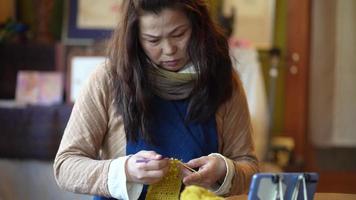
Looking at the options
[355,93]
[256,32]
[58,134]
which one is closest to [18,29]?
[58,134]

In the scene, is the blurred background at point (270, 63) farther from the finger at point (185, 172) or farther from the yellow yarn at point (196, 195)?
the yellow yarn at point (196, 195)

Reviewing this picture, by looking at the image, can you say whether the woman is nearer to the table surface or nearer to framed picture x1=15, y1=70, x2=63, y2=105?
the table surface

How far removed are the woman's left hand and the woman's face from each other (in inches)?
8.4

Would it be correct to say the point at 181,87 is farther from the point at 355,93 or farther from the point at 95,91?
the point at 355,93

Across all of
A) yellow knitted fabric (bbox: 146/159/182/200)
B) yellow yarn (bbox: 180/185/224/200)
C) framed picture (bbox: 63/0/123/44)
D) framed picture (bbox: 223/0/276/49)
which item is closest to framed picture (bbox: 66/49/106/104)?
framed picture (bbox: 63/0/123/44)

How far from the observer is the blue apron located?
3.75 feet

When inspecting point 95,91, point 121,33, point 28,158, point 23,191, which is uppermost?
point 121,33

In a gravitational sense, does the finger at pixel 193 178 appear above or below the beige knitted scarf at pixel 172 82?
below

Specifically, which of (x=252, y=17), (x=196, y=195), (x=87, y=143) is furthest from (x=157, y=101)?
(x=252, y=17)

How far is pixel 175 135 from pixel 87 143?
0.60ft

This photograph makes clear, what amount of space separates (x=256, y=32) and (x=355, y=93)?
0.67 meters

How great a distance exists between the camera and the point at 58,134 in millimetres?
2529

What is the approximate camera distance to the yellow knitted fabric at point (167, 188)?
3.42 ft

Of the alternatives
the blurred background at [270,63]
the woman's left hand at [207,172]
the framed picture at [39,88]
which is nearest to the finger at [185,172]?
the woman's left hand at [207,172]
